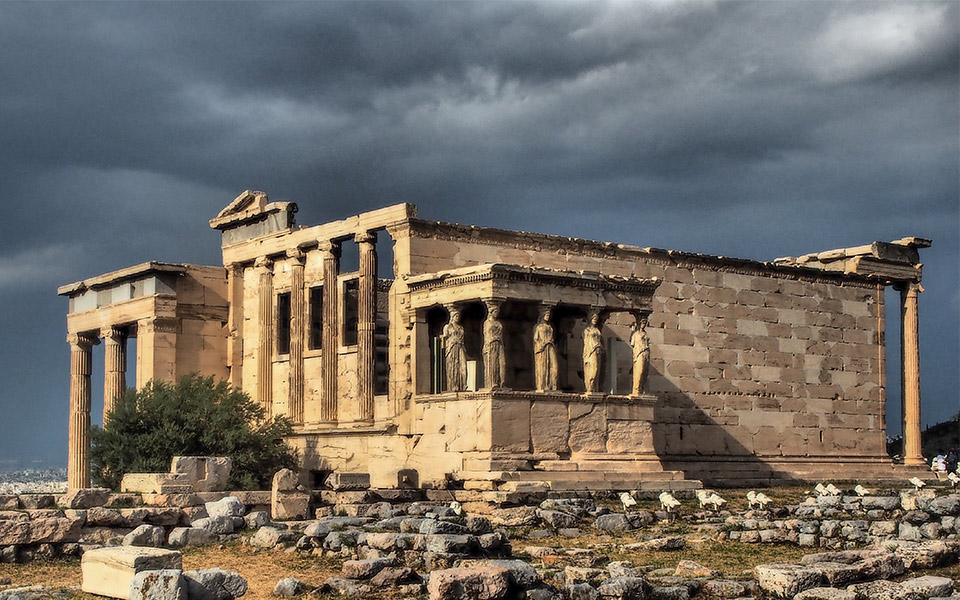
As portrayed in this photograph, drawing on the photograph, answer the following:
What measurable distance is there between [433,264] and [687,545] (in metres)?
11.0

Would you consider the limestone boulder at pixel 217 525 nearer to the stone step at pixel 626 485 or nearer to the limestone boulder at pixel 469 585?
the limestone boulder at pixel 469 585

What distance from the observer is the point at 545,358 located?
77.9 ft

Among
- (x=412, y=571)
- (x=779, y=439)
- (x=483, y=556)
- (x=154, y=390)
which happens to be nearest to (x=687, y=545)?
(x=483, y=556)

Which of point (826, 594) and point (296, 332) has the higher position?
point (296, 332)

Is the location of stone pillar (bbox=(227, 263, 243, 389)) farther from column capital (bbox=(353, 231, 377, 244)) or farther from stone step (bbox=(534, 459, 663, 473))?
stone step (bbox=(534, 459, 663, 473))

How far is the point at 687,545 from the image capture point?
16.5 meters

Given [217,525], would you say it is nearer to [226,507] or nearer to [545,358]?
[226,507]

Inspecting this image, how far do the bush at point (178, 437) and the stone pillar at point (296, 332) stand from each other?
2.41m

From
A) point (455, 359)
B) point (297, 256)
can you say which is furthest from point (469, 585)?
point (297, 256)

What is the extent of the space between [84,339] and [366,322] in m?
9.36

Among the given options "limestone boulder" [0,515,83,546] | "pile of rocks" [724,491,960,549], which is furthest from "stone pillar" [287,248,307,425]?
"limestone boulder" [0,515,83,546]

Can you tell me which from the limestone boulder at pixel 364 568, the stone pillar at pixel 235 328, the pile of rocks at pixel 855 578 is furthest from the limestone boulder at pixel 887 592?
the stone pillar at pixel 235 328

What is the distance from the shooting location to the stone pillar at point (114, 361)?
31.6m

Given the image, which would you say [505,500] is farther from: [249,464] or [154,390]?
[154,390]
